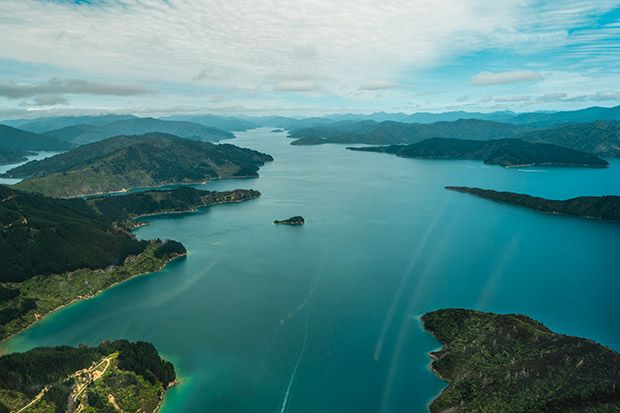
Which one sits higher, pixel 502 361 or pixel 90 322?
pixel 502 361

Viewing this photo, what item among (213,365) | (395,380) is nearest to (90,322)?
(213,365)

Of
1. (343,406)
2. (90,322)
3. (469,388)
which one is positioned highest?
(469,388)

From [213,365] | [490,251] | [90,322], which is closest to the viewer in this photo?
[213,365]

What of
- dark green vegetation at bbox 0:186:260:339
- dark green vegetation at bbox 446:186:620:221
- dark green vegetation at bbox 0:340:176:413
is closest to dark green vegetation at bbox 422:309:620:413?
dark green vegetation at bbox 0:340:176:413

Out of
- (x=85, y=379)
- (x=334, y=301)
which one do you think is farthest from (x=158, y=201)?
(x=85, y=379)

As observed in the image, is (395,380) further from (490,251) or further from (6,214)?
(6,214)

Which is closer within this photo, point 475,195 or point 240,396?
point 240,396

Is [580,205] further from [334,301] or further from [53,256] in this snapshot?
[53,256]

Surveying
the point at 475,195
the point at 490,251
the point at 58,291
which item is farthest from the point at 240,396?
the point at 475,195

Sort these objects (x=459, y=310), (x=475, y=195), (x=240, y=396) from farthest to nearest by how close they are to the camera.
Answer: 1. (x=475, y=195)
2. (x=459, y=310)
3. (x=240, y=396)
